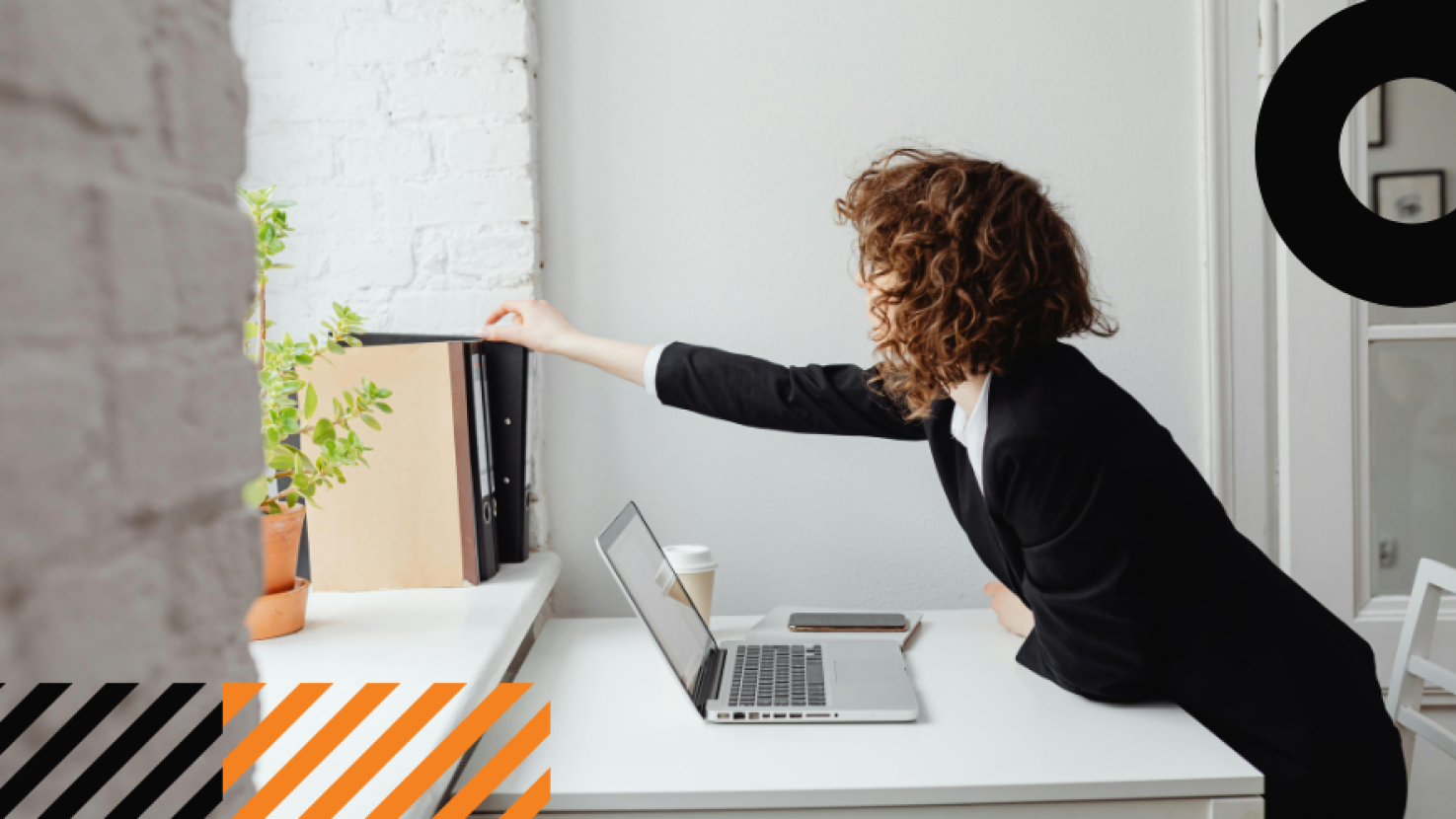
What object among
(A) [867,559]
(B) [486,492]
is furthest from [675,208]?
(A) [867,559]

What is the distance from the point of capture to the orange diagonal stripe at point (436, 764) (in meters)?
0.73

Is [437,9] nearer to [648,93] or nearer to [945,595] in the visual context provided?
[648,93]

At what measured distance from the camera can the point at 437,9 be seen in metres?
1.57

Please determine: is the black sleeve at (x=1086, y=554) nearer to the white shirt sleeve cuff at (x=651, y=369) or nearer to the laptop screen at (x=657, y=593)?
the laptop screen at (x=657, y=593)

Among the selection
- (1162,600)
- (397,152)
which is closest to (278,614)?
(397,152)

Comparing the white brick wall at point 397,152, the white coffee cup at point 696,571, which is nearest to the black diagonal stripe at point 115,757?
the white coffee cup at point 696,571

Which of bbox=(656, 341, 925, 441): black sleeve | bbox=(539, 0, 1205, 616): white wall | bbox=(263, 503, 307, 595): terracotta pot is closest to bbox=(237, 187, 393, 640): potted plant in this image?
bbox=(263, 503, 307, 595): terracotta pot

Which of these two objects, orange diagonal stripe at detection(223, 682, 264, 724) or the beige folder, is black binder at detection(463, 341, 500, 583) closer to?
the beige folder

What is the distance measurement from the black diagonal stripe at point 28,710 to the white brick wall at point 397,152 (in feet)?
4.31

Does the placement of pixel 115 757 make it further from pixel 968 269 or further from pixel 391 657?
pixel 968 269

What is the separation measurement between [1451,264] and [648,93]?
1262mm

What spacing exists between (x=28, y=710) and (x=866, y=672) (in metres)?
1.03

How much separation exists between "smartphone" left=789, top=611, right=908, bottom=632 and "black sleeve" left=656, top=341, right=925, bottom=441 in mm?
293

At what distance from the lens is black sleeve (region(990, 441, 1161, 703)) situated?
3.51ft
